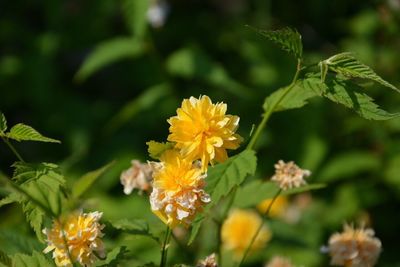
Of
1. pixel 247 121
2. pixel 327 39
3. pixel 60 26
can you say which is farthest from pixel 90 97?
pixel 327 39

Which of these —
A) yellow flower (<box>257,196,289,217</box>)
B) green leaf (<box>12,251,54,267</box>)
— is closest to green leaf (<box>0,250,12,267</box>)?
green leaf (<box>12,251,54,267</box>)

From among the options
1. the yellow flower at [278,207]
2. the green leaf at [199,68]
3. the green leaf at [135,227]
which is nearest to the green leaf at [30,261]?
the green leaf at [135,227]

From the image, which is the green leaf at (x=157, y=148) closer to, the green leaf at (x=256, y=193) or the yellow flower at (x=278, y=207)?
the green leaf at (x=256, y=193)

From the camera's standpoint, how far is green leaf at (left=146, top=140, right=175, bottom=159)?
46.0 inches

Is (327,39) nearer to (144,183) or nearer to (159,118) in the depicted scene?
(159,118)

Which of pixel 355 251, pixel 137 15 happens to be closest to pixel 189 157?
pixel 355 251

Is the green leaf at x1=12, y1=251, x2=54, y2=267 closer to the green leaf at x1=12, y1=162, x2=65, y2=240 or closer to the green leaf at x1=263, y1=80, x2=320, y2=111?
the green leaf at x1=12, y1=162, x2=65, y2=240

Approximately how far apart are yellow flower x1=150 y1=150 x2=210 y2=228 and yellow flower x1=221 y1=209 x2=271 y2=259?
59.1 inches

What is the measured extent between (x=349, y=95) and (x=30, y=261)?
55 centimetres

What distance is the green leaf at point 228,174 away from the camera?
1.25m

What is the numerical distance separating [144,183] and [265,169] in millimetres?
1851

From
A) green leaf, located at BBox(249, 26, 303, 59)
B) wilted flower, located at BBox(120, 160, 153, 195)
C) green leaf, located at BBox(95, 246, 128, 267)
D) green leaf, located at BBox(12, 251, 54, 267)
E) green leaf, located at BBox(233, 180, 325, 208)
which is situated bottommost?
green leaf, located at BBox(233, 180, 325, 208)

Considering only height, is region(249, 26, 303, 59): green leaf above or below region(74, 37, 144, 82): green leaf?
above

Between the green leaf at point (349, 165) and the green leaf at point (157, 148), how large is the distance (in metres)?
2.09
